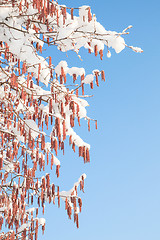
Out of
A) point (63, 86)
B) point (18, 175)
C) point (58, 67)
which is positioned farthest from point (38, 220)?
point (58, 67)

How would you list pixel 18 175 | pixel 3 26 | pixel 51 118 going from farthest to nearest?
pixel 18 175 → pixel 51 118 → pixel 3 26

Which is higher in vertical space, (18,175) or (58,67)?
(58,67)

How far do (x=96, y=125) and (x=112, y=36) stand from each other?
1316mm

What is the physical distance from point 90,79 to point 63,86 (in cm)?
61

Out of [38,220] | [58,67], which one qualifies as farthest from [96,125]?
[38,220]

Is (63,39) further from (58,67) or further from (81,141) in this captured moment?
(81,141)

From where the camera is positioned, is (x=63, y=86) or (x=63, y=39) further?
(x=63, y=86)

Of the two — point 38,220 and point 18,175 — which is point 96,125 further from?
point 38,220

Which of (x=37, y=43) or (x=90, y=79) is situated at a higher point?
(x=37, y=43)

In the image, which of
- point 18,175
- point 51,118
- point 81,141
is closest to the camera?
point 51,118

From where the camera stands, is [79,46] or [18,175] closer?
[79,46]

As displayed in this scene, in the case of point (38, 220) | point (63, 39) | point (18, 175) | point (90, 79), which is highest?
point (63, 39)

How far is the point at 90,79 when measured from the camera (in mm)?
4176

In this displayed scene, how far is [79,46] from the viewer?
14.4 feet
